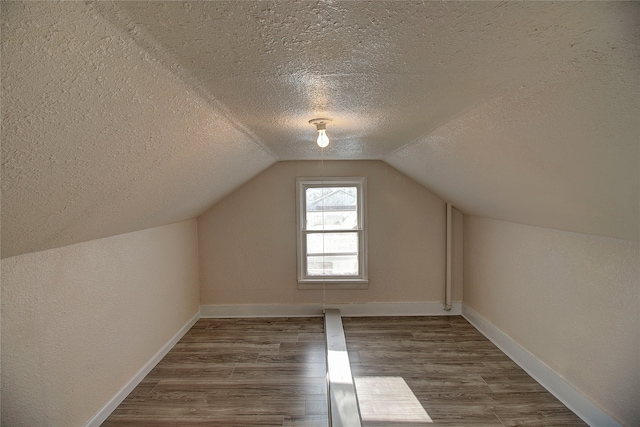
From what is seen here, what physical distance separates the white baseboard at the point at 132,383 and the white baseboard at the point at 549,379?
10.9ft

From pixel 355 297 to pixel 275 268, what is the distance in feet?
3.66

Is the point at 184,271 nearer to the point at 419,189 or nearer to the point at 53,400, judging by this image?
the point at 53,400

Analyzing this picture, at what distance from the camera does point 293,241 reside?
13.6ft

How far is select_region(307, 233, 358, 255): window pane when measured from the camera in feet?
13.7

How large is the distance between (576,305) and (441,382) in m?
1.17

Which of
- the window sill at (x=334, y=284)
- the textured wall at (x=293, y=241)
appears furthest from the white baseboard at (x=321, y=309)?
the window sill at (x=334, y=284)

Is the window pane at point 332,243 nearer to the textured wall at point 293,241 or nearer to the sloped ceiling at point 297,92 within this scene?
the textured wall at point 293,241

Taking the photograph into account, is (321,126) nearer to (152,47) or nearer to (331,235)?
(152,47)

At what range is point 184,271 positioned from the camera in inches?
145

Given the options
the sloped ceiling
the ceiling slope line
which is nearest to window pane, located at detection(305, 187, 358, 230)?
the sloped ceiling

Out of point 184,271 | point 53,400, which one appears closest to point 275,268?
point 184,271

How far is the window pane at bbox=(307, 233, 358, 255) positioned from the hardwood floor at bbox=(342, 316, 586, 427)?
0.99 m

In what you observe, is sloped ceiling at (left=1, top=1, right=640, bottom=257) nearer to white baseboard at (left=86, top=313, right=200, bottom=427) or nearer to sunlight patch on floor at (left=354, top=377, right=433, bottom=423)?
white baseboard at (left=86, top=313, right=200, bottom=427)

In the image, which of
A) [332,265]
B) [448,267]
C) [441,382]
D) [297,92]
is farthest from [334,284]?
[297,92]
